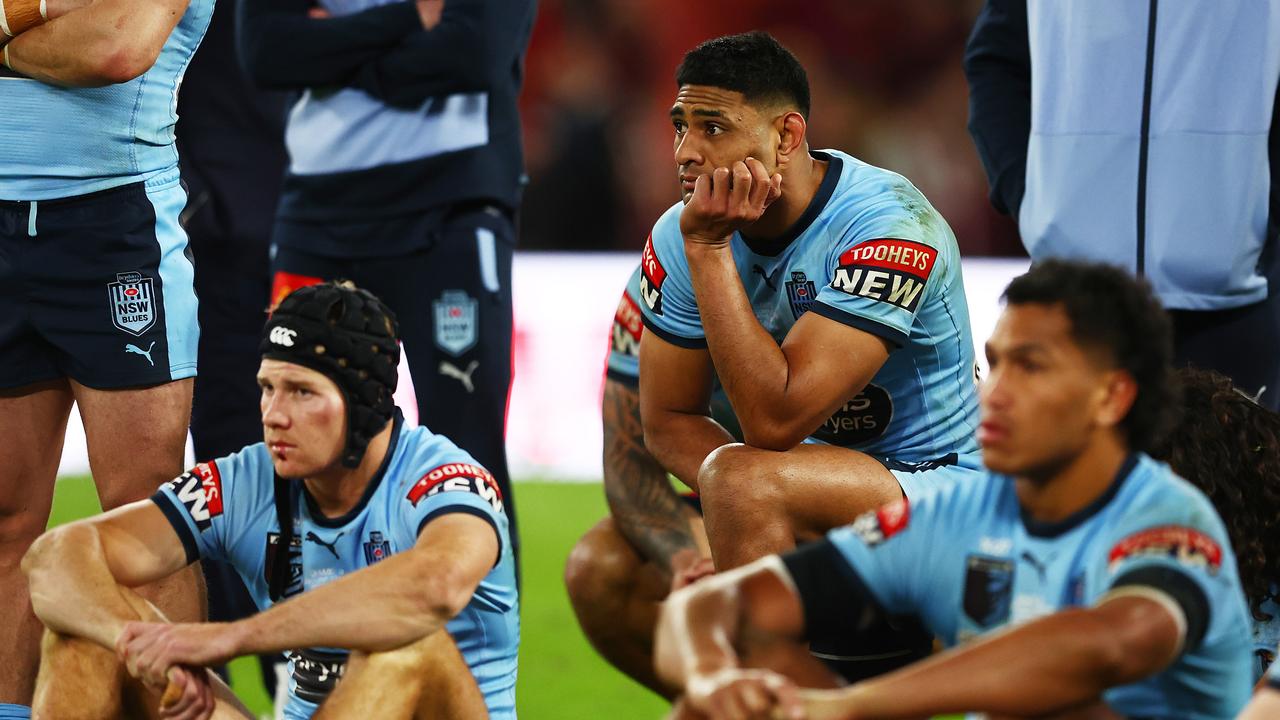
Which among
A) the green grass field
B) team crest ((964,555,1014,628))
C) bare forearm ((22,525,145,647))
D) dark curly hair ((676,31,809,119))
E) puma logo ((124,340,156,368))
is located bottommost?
the green grass field

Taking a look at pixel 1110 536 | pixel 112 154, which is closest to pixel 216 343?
pixel 112 154

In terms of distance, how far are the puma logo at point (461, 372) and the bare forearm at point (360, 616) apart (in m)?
1.70

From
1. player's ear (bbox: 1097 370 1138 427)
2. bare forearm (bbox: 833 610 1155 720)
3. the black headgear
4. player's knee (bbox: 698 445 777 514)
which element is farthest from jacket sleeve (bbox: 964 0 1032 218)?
bare forearm (bbox: 833 610 1155 720)

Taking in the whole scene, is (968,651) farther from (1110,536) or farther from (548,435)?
(548,435)

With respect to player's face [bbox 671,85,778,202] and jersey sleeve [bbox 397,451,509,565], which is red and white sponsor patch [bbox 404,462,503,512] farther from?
player's face [bbox 671,85,778,202]

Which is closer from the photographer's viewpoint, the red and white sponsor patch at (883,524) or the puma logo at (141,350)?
the red and white sponsor patch at (883,524)

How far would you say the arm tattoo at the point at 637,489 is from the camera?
202 inches

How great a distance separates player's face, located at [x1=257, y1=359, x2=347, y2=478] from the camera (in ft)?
13.3

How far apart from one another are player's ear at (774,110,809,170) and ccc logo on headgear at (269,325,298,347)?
1.31 meters

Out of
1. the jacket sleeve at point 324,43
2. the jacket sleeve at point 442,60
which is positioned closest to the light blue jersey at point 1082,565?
the jacket sleeve at point 442,60

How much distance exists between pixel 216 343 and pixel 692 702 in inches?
136

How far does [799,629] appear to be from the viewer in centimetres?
310

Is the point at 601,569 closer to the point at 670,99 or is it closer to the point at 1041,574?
the point at 1041,574

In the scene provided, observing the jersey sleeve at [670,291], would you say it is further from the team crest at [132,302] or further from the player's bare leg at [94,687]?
the player's bare leg at [94,687]
